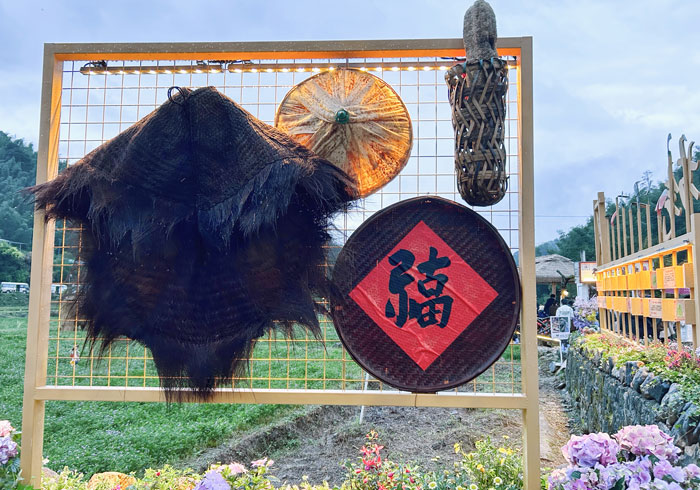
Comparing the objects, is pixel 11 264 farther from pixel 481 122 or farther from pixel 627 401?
pixel 627 401

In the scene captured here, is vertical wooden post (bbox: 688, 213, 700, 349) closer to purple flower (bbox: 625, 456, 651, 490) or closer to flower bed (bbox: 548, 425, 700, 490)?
flower bed (bbox: 548, 425, 700, 490)

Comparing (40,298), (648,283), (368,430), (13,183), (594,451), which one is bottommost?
(368,430)

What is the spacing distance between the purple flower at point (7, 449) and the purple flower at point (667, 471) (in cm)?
232

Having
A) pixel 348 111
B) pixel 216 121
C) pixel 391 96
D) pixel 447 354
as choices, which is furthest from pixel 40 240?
pixel 447 354

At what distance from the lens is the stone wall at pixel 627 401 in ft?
7.25

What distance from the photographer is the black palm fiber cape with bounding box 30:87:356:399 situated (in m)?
1.61

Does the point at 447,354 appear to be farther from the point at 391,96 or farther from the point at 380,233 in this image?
the point at 391,96

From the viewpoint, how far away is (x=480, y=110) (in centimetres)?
167

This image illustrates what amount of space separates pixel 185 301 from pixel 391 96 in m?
1.16

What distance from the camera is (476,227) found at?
1.88m

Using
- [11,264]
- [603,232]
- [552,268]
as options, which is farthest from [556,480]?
[552,268]

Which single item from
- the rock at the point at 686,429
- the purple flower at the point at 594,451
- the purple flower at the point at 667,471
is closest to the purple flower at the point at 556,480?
the purple flower at the point at 594,451

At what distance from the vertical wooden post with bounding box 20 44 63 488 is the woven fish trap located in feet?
5.57

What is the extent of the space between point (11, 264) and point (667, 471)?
8.89 meters
